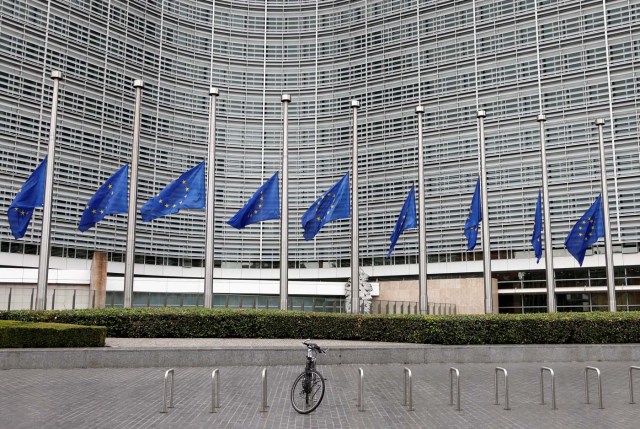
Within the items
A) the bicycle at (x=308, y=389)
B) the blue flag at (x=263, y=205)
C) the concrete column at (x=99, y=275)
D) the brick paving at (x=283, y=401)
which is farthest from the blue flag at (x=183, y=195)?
the concrete column at (x=99, y=275)

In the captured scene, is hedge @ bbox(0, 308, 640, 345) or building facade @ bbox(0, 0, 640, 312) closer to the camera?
hedge @ bbox(0, 308, 640, 345)

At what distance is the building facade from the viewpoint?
49562mm

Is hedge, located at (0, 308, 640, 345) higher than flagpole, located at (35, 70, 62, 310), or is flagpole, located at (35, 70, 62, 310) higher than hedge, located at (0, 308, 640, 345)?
flagpole, located at (35, 70, 62, 310)

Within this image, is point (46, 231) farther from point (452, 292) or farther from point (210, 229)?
point (452, 292)

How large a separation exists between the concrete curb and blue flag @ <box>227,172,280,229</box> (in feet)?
24.1

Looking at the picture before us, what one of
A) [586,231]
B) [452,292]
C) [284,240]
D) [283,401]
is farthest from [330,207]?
[452,292]

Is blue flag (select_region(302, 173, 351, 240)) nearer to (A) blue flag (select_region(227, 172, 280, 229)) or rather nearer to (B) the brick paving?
(A) blue flag (select_region(227, 172, 280, 229))

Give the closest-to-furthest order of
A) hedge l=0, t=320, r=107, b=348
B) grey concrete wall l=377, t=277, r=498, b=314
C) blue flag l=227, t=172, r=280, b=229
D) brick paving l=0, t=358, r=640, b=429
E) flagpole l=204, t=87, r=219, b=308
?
brick paving l=0, t=358, r=640, b=429 → hedge l=0, t=320, r=107, b=348 → blue flag l=227, t=172, r=280, b=229 → flagpole l=204, t=87, r=219, b=308 → grey concrete wall l=377, t=277, r=498, b=314

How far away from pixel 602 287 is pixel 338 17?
33862 millimetres

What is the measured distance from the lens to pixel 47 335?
18.9 m

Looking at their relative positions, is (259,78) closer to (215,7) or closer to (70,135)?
(215,7)

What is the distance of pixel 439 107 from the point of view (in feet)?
187

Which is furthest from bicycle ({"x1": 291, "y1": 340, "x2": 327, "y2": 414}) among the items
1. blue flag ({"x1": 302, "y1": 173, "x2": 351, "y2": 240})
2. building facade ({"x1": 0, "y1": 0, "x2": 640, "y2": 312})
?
building facade ({"x1": 0, "y1": 0, "x2": 640, "y2": 312})

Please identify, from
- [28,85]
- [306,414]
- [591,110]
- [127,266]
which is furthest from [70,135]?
[306,414]
